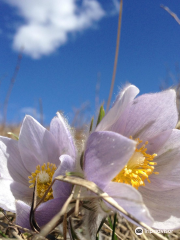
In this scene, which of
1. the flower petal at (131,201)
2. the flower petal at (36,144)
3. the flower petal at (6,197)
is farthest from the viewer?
the flower petal at (36,144)

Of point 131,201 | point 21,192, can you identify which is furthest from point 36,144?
point 131,201

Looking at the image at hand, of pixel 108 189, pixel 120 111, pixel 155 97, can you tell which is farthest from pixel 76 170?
pixel 155 97

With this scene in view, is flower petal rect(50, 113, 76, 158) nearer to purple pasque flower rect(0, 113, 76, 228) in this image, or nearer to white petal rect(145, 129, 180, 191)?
purple pasque flower rect(0, 113, 76, 228)

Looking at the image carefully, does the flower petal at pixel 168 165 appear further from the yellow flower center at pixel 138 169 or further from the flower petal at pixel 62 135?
the flower petal at pixel 62 135

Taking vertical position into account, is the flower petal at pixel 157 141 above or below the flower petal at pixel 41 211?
above

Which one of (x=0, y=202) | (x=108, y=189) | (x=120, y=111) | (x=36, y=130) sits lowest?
(x=0, y=202)

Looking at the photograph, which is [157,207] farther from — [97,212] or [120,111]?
[120,111]

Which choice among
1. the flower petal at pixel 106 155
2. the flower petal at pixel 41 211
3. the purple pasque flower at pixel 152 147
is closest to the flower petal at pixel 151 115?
the purple pasque flower at pixel 152 147
